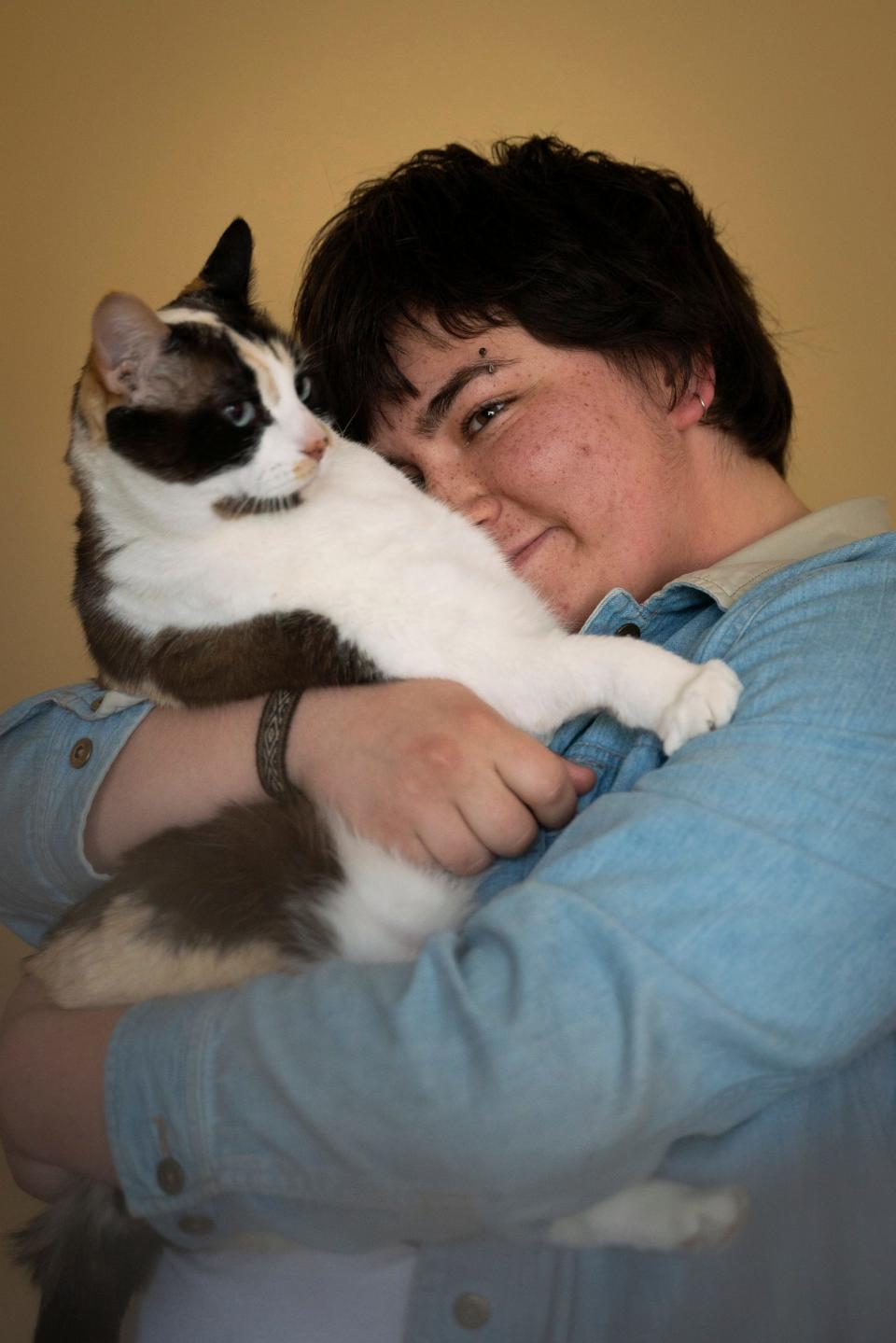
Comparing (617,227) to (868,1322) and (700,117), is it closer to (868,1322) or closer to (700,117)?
(700,117)

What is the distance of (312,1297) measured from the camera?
70cm

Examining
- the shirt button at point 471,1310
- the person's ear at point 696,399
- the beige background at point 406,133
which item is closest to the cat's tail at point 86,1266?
the shirt button at point 471,1310

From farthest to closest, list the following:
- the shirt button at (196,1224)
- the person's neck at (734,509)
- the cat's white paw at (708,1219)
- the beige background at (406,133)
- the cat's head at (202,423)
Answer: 1. the beige background at (406,133)
2. the person's neck at (734,509)
3. the cat's head at (202,423)
4. the shirt button at (196,1224)
5. the cat's white paw at (708,1219)

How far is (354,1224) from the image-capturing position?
27.3 inches

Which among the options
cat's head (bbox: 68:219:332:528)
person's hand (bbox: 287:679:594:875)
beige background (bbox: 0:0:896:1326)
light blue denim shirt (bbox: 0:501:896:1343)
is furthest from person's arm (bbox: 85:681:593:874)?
beige background (bbox: 0:0:896:1326)

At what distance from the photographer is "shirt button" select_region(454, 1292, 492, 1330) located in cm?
67

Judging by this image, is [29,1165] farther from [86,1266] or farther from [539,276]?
[539,276]

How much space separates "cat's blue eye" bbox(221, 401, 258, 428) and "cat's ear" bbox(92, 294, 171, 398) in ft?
0.30

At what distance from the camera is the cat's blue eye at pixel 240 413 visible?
115cm

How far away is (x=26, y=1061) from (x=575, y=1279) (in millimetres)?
492

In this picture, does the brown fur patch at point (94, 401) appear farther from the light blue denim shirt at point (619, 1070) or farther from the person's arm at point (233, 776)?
the light blue denim shirt at point (619, 1070)

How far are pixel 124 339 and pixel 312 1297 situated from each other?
0.88 m

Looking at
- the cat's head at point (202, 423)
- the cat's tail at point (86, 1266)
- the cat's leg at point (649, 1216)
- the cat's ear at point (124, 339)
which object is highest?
the cat's ear at point (124, 339)

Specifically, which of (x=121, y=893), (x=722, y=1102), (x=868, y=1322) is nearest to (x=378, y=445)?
(x=121, y=893)
